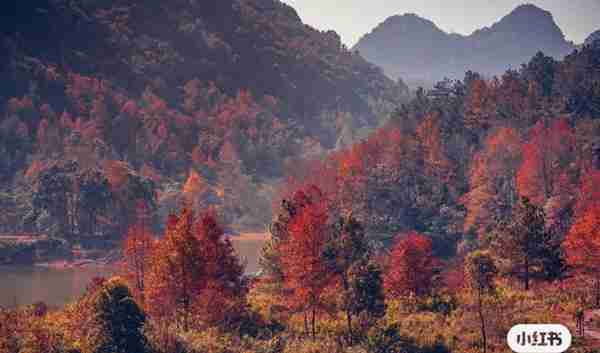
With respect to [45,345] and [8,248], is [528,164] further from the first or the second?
[8,248]

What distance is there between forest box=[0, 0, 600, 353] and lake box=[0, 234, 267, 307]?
5.16 m

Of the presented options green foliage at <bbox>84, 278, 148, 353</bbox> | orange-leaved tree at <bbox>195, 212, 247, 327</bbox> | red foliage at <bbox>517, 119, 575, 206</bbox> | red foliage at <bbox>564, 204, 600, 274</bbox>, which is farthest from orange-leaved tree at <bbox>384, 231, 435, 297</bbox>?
red foliage at <bbox>517, 119, 575, 206</bbox>

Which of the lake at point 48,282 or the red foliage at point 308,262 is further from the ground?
the red foliage at point 308,262

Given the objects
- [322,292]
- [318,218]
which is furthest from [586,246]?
[318,218]

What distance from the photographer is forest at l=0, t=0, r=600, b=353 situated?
39.4 m

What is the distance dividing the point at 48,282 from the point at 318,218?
168 ft

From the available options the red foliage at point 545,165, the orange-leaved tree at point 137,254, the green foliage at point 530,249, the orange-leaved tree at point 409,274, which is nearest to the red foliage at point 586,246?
the green foliage at point 530,249

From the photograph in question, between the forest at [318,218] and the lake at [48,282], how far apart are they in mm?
5158

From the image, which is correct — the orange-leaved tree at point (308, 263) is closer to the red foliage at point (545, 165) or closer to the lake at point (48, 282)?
the lake at point (48, 282)

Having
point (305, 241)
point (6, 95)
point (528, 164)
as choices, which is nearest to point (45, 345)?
point (305, 241)

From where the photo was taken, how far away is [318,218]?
1703 inches

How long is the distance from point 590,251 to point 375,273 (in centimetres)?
1486

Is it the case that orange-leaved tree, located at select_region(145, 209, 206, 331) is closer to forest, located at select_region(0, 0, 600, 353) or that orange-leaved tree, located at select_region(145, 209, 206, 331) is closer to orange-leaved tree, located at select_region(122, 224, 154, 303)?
forest, located at select_region(0, 0, 600, 353)

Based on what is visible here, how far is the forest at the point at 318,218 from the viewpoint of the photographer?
3938cm
